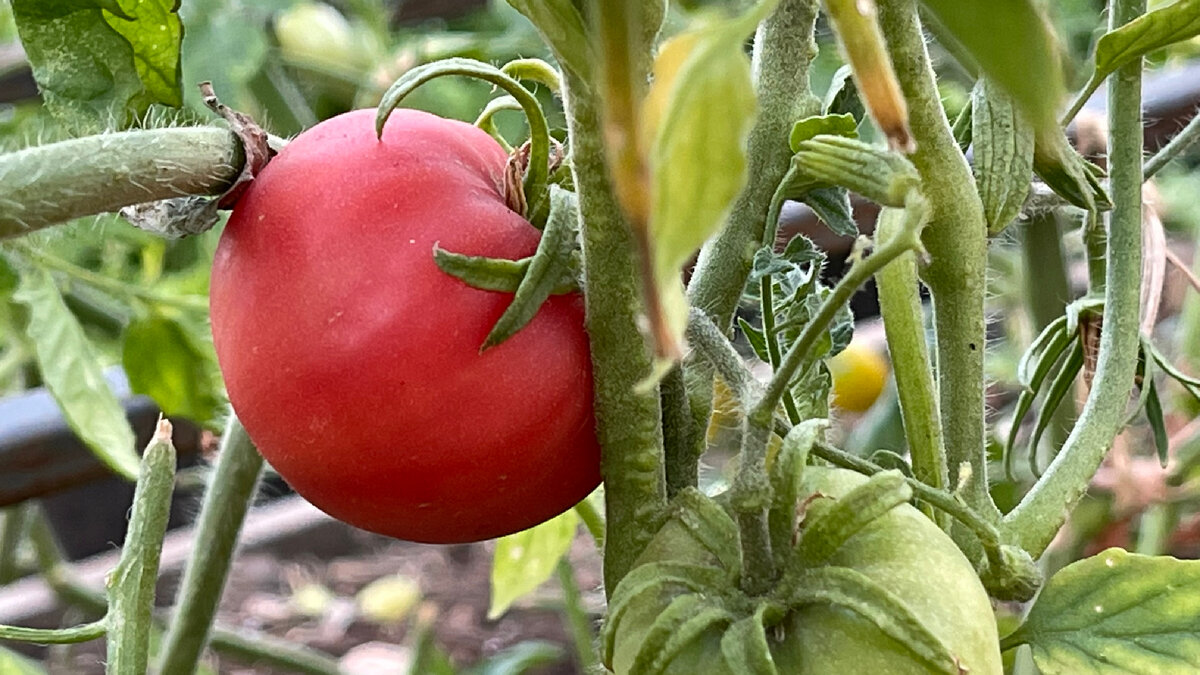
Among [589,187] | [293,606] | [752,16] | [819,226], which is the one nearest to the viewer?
[752,16]

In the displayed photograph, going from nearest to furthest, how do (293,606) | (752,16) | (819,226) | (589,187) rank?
1. (752,16)
2. (589,187)
3. (819,226)
4. (293,606)

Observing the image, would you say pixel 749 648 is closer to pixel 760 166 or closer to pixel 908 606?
pixel 908 606

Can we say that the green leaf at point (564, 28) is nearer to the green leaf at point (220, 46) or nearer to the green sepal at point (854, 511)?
the green sepal at point (854, 511)

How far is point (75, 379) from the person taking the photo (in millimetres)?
Result: 564

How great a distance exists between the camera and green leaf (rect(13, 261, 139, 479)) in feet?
Answer: 1.79

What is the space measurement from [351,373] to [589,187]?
7cm

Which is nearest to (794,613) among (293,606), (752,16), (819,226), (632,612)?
(632,612)

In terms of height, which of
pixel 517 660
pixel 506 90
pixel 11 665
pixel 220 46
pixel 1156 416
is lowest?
pixel 517 660

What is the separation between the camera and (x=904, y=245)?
21 cm

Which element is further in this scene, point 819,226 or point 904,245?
point 819,226

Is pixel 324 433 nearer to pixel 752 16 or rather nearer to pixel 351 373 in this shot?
pixel 351 373

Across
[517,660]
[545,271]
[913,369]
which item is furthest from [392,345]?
[517,660]

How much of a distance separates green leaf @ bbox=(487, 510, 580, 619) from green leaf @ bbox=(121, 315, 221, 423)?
0.18 m

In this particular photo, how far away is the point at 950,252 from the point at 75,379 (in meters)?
0.42
